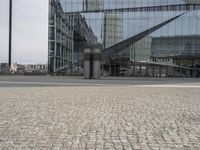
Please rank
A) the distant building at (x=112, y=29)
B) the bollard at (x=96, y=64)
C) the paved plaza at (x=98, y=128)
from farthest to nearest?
the distant building at (x=112, y=29)
the bollard at (x=96, y=64)
the paved plaza at (x=98, y=128)

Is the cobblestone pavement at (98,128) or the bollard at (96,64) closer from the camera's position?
the cobblestone pavement at (98,128)

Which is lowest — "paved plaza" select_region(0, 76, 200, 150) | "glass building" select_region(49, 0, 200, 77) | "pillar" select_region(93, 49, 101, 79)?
"paved plaza" select_region(0, 76, 200, 150)

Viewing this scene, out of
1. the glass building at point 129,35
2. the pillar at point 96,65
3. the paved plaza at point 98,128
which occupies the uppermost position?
the glass building at point 129,35

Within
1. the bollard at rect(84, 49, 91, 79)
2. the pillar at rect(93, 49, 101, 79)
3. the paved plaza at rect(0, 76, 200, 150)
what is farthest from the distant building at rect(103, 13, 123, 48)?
the paved plaza at rect(0, 76, 200, 150)

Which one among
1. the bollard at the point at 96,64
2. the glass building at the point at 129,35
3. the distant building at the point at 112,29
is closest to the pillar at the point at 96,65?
the bollard at the point at 96,64

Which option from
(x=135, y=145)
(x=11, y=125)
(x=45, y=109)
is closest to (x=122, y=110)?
(x=45, y=109)

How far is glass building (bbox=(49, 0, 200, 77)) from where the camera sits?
79625 millimetres

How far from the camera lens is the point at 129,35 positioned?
82.4 metres

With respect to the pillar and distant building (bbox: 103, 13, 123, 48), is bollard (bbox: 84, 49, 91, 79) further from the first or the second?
distant building (bbox: 103, 13, 123, 48)

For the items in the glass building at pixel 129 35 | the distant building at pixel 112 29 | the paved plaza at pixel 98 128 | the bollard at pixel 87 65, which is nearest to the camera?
the paved plaza at pixel 98 128

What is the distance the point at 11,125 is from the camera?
9.16m

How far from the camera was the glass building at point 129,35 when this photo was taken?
79.6 meters

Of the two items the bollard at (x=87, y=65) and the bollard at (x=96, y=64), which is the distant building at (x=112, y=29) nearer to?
the bollard at (x=87, y=65)

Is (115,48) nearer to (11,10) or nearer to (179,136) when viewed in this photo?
(11,10)
